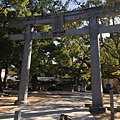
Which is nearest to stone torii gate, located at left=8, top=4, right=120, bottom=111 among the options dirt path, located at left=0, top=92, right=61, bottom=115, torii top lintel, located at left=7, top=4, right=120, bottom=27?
torii top lintel, located at left=7, top=4, right=120, bottom=27

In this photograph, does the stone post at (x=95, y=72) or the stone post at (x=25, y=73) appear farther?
the stone post at (x=25, y=73)

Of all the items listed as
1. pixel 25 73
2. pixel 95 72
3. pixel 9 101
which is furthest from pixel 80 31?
pixel 9 101

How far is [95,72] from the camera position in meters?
11.4

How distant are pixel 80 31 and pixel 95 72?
2.89 meters

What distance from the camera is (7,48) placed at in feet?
61.7

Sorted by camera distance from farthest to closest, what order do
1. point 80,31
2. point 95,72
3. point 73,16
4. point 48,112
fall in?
point 73,16 < point 80,31 < point 95,72 < point 48,112

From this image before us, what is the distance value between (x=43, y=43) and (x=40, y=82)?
19.4 m

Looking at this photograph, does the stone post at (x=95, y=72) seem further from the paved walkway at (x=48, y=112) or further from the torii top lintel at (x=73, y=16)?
the paved walkway at (x=48, y=112)

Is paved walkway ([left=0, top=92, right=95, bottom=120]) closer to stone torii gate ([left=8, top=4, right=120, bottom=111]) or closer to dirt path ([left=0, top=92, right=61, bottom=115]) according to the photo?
dirt path ([left=0, top=92, right=61, bottom=115])

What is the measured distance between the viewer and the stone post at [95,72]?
11.2 meters

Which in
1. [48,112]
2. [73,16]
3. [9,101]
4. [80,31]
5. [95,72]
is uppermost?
[73,16]

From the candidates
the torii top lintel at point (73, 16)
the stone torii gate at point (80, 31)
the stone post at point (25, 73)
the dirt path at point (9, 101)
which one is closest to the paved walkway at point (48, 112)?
the dirt path at point (9, 101)

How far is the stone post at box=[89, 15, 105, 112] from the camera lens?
11.2 meters

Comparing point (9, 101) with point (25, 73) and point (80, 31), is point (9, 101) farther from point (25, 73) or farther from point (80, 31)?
point (80, 31)
